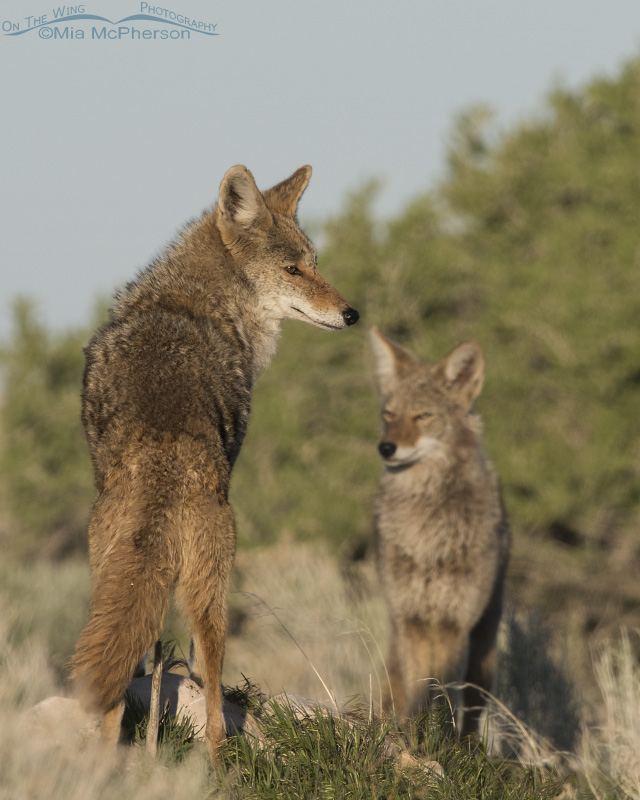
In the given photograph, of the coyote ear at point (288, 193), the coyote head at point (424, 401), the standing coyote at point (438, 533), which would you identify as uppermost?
the coyote ear at point (288, 193)

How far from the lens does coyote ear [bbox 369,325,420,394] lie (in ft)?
25.3

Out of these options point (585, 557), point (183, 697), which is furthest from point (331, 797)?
point (585, 557)

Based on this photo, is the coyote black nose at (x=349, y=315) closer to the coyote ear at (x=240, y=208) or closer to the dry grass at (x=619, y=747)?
the coyote ear at (x=240, y=208)

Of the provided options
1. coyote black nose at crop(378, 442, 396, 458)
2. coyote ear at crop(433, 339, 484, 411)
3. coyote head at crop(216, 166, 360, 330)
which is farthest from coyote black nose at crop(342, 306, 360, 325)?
coyote ear at crop(433, 339, 484, 411)

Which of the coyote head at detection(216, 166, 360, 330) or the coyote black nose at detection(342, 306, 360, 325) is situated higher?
the coyote head at detection(216, 166, 360, 330)

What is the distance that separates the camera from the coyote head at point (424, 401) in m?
7.21

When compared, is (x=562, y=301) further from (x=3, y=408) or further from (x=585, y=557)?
(x=3, y=408)

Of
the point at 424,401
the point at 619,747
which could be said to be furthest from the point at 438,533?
the point at 619,747

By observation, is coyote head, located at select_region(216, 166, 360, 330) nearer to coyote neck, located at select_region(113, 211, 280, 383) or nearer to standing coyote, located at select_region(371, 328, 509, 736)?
coyote neck, located at select_region(113, 211, 280, 383)

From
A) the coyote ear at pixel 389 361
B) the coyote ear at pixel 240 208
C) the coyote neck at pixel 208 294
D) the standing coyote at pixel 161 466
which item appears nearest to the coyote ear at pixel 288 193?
the coyote ear at pixel 240 208

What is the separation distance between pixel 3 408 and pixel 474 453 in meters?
18.8

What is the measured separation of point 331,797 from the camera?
3764mm

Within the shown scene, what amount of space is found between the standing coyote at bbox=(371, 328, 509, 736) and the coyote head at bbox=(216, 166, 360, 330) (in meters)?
2.20

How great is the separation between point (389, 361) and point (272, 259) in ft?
9.49
